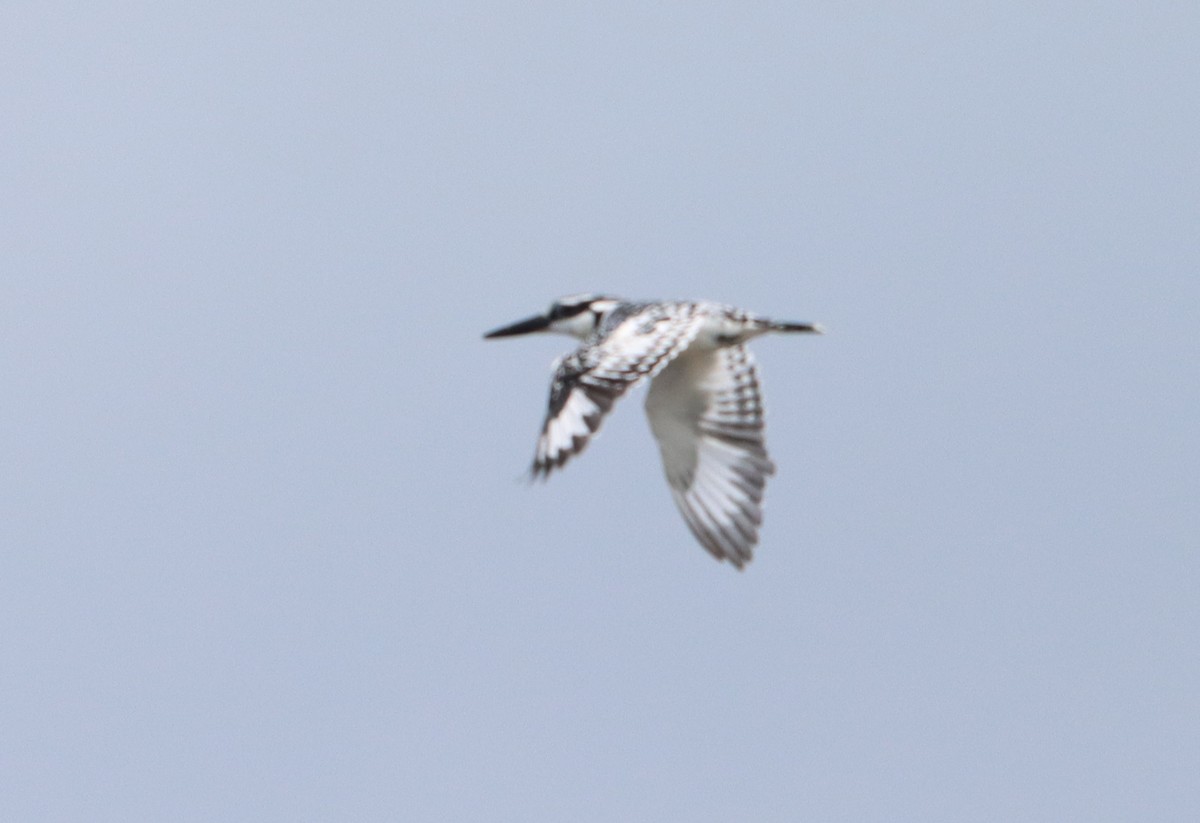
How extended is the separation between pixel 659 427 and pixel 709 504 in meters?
1.07

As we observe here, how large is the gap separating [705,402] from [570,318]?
5.08 feet

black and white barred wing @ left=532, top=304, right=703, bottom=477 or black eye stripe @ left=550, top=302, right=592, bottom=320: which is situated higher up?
black eye stripe @ left=550, top=302, right=592, bottom=320

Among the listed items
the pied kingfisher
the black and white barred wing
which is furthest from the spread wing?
the black and white barred wing

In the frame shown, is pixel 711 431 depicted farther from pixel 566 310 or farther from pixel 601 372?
pixel 601 372

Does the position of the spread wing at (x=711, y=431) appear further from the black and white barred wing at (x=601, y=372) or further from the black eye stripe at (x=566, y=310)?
the black and white barred wing at (x=601, y=372)

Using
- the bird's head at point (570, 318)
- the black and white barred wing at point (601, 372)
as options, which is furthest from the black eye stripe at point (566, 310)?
the black and white barred wing at point (601, 372)

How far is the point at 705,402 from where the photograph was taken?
22.6 meters

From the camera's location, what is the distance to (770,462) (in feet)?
73.6

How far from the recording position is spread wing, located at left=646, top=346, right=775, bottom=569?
2219 centimetres

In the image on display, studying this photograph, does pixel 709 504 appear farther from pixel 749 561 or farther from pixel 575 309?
pixel 575 309

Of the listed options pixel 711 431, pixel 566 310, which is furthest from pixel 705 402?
pixel 566 310

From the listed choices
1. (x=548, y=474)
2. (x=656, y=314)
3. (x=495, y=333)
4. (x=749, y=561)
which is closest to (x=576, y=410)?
(x=548, y=474)

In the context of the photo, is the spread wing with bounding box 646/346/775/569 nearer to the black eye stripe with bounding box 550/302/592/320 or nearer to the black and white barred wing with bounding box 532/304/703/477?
the black eye stripe with bounding box 550/302/592/320

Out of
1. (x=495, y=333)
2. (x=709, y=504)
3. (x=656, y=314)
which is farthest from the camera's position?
(x=495, y=333)
